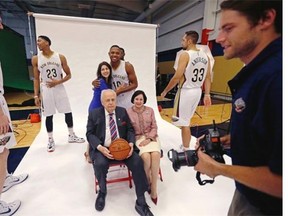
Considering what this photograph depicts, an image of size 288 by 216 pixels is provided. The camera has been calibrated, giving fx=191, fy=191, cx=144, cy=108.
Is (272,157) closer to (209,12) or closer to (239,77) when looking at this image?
(239,77)

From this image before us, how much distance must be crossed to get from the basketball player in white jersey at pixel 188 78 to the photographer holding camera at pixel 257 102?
1735mm

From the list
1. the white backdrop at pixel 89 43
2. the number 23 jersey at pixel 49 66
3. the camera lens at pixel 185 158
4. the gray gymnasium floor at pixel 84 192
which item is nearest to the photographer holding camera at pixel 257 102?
the camera lens at pixel 185 158

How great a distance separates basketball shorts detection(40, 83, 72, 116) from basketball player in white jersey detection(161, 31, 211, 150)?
1.53 metres

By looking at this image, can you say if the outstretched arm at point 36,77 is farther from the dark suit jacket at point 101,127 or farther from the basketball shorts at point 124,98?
the dark suit jacket at point 101,127

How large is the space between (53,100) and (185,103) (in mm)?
1943

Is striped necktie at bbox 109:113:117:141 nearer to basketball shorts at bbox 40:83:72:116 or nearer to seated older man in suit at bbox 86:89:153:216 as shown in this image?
seated older man in suit at bbox 86:89:153:216

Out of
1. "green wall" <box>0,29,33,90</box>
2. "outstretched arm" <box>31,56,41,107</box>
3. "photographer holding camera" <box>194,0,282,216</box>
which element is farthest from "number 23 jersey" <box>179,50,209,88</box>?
"green wall" <box>0,29,33,90</box>

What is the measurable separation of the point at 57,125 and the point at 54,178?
1.90 metres

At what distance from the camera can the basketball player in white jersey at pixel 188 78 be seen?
241 cm

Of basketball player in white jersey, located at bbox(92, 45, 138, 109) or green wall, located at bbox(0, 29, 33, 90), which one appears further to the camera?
green wall, located at bbox(0, 29, 33, 90)

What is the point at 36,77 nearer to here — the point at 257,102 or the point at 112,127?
the point at 112,127

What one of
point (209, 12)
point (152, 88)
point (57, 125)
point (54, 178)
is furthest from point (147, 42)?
point (209, 12)

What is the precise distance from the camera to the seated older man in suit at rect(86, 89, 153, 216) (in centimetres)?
173

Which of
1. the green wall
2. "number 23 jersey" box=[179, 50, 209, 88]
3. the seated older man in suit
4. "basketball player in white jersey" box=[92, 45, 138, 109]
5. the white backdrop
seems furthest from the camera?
the green wall
